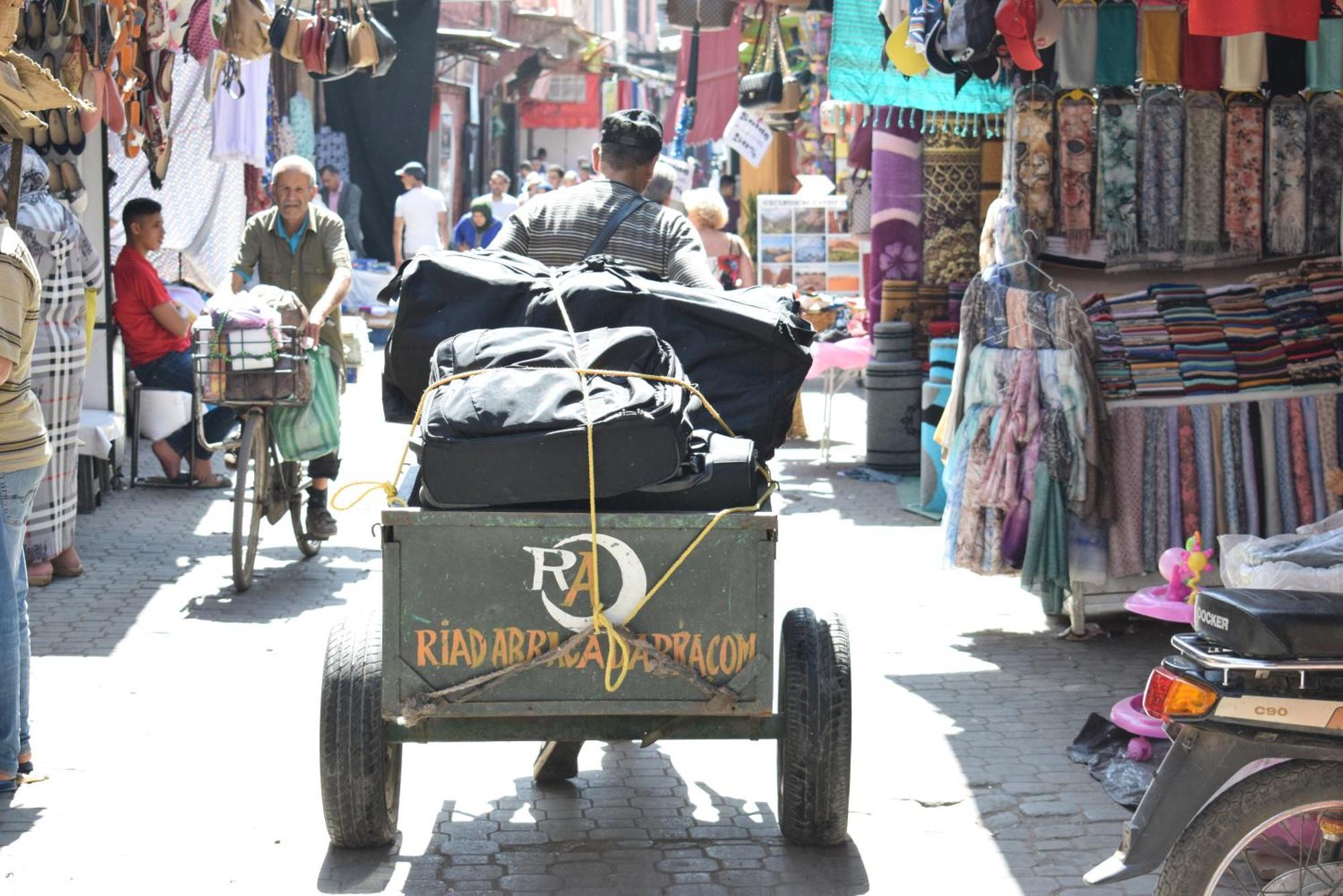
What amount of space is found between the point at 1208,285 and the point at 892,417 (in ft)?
13.6

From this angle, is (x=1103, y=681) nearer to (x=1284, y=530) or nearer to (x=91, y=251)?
(x=1284, y=530)

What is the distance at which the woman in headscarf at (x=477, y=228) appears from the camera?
18.7 metres

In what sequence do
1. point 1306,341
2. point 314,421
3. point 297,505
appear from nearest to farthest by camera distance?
1. point 1306,341
2. point 314,421
3. point 297,505

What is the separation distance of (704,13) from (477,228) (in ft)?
19.9

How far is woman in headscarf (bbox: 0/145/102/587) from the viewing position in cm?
723

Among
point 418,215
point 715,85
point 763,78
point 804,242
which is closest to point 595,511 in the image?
point 763,78

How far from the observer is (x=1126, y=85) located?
7152 mm

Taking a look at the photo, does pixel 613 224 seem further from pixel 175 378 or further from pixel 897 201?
pixel 897 201

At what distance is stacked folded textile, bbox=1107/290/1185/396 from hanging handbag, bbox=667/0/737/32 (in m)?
7.09

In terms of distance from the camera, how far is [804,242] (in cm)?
1591

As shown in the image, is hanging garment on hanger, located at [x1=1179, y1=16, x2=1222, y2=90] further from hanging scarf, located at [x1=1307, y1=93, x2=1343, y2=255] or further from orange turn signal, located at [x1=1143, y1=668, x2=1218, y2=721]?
orange turn signal, located at [x1=1143, y1=668, x2=1218, y2=721]

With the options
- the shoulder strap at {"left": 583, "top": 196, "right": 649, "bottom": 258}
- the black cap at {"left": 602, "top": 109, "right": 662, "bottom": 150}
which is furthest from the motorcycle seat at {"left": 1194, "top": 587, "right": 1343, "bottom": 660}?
the black cap at {"left": 602, "top": 109, "right": 662, "bottom": 150}

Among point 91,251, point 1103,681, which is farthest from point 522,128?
point 1103,681

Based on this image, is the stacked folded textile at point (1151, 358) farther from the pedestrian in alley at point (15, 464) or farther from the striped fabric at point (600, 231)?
the pedestrian in alley at point (15, 464)
